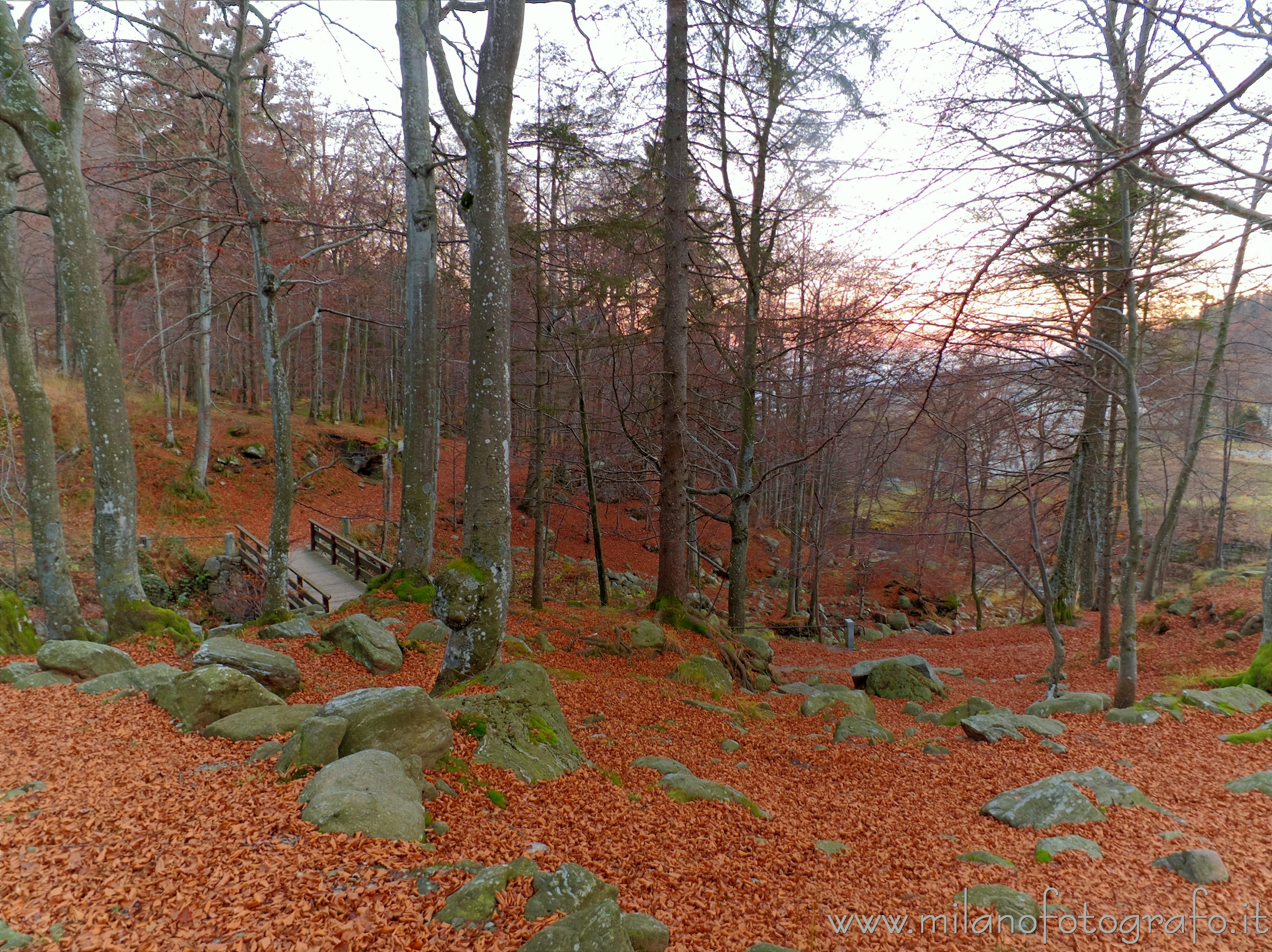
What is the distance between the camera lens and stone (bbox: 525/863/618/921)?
2.44 m

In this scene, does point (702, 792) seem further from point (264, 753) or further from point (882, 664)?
point (882, 664)

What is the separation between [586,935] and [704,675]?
5.14 meters

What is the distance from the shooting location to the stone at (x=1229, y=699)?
5.71m

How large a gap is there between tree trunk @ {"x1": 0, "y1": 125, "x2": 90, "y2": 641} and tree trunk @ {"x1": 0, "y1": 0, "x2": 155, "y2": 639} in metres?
0.68

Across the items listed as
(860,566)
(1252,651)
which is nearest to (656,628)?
(1252,651)

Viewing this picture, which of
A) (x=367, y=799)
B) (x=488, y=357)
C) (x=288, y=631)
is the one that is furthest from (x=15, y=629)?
(x=367, y=799)

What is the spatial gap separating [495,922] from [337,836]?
32.2 inches

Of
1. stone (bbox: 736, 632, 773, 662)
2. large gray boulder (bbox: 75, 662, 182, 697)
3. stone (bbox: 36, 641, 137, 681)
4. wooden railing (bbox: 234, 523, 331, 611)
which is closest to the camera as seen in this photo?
large gray boulder (bbox: 75, 662, 182, 697)

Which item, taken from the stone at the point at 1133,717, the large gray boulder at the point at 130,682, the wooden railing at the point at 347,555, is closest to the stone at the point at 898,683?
the stone at the point at 1133,717

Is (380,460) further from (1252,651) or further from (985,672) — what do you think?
(1252,651)

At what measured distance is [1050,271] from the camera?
3.53 metres

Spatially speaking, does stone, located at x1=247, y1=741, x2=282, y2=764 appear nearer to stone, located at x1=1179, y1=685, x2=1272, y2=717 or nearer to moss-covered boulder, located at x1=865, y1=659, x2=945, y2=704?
moss-covered boulder, located at x1=865, y1=659, x2=945, y2=704

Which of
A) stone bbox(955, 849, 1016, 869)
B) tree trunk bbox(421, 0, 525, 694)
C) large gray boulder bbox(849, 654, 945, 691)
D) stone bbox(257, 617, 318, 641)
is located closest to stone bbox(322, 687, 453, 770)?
tree trunk bbox(421, 0, 525, 694)

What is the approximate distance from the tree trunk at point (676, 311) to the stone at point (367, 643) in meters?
3.87
